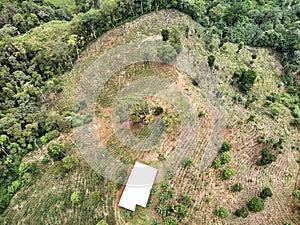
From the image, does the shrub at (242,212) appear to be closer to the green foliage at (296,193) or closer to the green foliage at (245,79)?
the green foliage at (296,193)

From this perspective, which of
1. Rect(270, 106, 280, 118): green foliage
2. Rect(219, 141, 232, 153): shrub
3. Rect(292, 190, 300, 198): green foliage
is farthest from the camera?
Rect(270, 106, 280, 118): green foliage

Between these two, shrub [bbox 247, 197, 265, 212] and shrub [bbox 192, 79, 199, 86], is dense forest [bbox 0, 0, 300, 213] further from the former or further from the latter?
shrub [bbox 247, 197, 265, 212]

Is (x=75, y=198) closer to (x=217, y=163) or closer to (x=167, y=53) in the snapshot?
(x=217, y=163)

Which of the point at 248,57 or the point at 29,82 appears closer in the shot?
the point at 29,82

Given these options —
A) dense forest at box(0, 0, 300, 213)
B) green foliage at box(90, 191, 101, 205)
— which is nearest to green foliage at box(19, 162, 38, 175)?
dense forest at box(0, 0, 300, 213)

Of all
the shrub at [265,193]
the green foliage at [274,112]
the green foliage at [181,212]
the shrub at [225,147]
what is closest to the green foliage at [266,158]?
the shrub at [265,193]

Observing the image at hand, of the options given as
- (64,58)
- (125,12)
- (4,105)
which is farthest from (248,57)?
(4,105)

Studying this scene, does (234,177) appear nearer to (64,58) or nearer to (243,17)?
(64,58)

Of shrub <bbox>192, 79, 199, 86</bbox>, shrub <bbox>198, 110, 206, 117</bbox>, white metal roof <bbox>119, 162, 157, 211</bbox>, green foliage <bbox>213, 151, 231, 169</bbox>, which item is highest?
shrub <bbox>192, 79, 199, 86</bbox>
